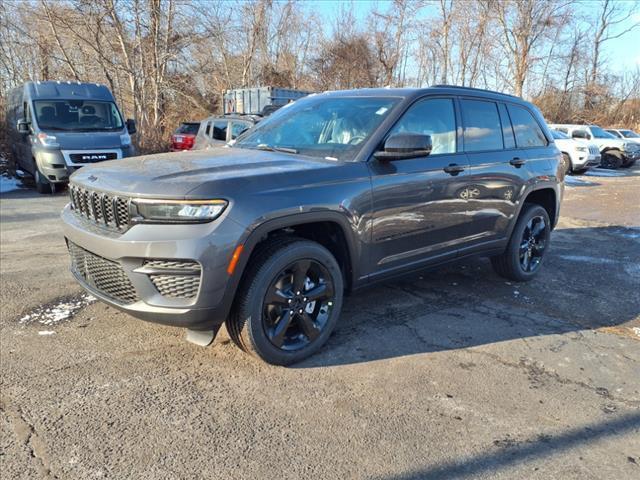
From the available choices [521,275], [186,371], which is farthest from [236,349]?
[521,275]

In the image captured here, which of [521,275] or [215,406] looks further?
[521,275]

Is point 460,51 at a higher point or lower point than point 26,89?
higher

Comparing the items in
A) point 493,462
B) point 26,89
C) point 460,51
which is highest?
point 460,51

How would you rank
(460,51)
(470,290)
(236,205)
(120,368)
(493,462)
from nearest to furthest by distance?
(493,462), (236,205), (120,368), (470,290), (460,51)

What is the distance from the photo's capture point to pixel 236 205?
2781 millimetres

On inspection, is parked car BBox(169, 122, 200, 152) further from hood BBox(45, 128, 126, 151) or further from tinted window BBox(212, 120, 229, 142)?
hood BBox(45, 128, 126, 151)

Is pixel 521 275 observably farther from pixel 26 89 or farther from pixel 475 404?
pixel 26 89

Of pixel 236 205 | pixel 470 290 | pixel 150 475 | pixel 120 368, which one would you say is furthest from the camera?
pixel 470 290

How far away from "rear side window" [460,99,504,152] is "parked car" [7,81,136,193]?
27.5 feet

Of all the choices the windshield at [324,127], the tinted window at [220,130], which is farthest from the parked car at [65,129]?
the windshield at [324,127]

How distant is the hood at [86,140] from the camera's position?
10.2 meters

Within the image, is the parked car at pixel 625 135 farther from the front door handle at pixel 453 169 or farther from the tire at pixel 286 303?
the tire at pixel 286 303

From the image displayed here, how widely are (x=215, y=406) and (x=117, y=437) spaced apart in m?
0.53

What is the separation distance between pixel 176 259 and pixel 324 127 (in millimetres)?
1781
